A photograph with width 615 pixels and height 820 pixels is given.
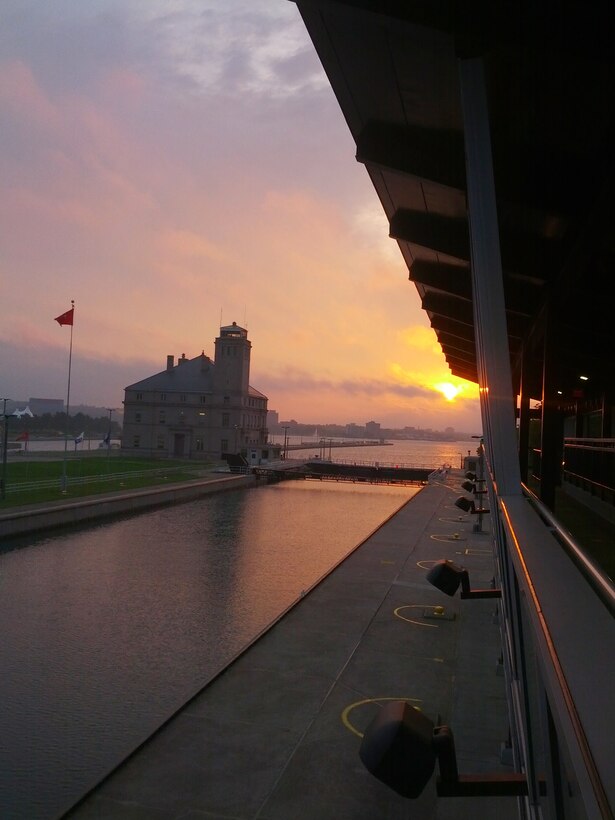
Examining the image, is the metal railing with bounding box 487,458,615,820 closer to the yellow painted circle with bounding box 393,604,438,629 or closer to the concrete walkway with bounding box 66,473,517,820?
the concrete walkway with bounding box 66,473,517,820

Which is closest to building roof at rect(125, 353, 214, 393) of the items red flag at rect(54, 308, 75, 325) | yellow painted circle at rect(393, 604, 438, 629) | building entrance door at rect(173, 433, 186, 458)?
building entrance door at rect(173, 433, 186, 458)

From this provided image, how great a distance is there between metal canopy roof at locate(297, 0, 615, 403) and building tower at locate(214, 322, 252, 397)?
67583 millimetres

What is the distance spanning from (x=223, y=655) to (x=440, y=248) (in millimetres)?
8513

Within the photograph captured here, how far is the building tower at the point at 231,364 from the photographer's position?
77.1 meters

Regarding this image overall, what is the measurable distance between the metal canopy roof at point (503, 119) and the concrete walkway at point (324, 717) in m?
4.72

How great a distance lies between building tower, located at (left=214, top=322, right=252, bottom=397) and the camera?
77125 millimetres

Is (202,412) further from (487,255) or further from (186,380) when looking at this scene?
(487,255)

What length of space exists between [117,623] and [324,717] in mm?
8125

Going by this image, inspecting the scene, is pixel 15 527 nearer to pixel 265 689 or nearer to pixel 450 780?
pixel 265 689

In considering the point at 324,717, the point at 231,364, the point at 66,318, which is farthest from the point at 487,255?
the point at 231,364

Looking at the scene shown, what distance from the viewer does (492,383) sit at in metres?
4.90

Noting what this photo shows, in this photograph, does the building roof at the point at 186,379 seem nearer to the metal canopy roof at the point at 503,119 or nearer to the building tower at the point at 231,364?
the building tower at the point at 231,364

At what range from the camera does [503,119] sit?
6098 mm

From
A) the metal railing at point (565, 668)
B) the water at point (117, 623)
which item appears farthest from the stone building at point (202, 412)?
the metal railing at point (565, 668)
